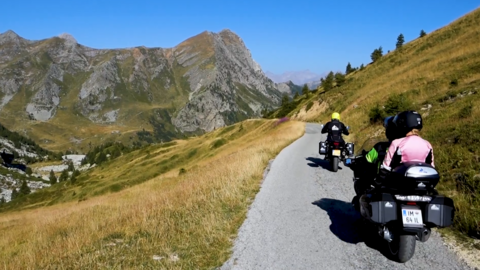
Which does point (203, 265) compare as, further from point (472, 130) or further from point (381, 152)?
point (472, 130)

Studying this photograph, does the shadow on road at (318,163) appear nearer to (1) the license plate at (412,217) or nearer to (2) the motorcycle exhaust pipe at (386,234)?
(2) the motorcycle exhaust pipe at (386,234)

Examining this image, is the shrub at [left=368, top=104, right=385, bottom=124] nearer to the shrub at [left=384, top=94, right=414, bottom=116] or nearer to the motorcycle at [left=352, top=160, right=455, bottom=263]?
the shrub at [left=384, top=94, right=414, bottom=116]

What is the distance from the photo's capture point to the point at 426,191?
577 centimetres

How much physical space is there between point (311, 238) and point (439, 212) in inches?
102

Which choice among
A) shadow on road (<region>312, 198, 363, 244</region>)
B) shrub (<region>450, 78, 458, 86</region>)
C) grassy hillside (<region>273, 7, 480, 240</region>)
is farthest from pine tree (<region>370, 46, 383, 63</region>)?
shadow on road (<region>312, 198, 363, 244</region>)

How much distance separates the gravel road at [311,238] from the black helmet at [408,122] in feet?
7.97

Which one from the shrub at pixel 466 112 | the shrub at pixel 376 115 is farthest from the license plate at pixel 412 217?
the shrub at pixel 376 115

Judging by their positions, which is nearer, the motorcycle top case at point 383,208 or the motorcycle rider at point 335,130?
the motorcycle top case at point 383,208

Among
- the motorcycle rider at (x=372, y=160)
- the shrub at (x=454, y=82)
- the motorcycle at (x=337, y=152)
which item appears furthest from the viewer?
the shrub at (x=454, y=82)

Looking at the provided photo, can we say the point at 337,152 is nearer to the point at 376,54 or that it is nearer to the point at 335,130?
the point at 335,130

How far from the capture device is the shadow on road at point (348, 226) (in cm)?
697

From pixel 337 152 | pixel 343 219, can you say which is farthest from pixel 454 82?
pixel 343 219

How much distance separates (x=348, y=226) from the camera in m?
7.91

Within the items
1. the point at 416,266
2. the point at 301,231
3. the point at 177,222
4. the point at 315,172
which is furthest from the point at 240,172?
the point at 416,266
